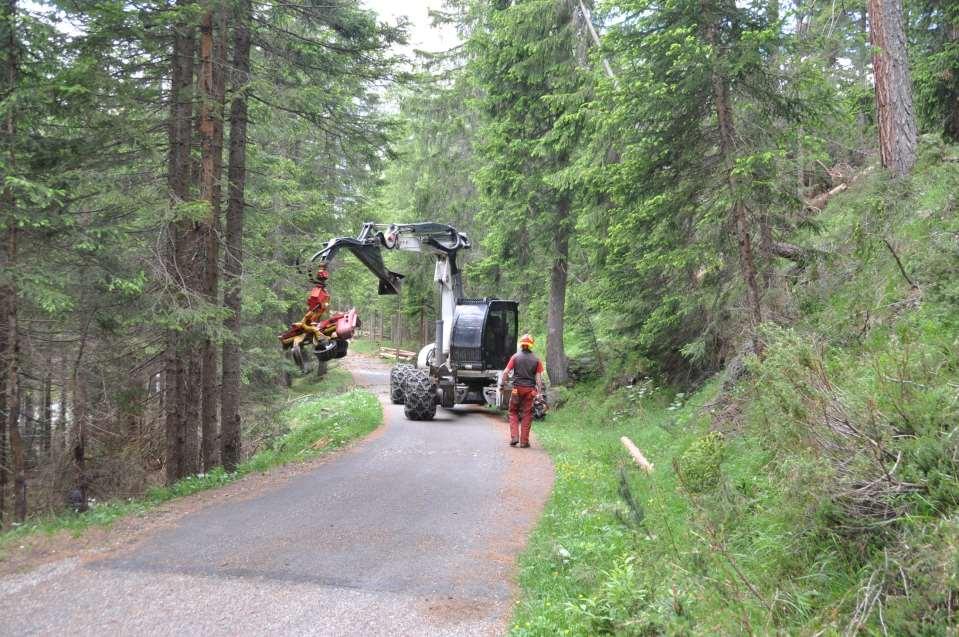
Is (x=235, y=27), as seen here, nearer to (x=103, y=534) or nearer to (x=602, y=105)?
(x=602, y=105)

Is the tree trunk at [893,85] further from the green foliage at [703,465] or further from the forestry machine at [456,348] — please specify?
the forestry machine at [456,348]

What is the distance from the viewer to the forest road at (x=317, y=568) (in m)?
5.09

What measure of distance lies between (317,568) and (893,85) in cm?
1024

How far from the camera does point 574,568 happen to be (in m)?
5.70

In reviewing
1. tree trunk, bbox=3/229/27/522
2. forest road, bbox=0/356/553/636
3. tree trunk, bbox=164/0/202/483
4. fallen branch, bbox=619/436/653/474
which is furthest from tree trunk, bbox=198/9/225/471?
fallen branch, bbox=619/436/653/474

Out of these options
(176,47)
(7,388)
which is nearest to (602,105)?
(176,47)

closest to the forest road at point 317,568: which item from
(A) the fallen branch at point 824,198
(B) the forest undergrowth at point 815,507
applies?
(B) the forest undergrowth at point 815,507

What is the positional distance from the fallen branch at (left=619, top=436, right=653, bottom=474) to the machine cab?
5.62m

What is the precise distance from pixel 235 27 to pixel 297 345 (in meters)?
7.53

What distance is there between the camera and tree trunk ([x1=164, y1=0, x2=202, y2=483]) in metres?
10.7

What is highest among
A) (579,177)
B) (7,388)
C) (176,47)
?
(176,47)

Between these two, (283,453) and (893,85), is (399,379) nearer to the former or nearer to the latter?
(283,453)

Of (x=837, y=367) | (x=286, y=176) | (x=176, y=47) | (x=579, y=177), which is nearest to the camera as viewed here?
(x=837, y=367)

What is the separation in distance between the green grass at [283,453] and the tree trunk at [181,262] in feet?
2.39
